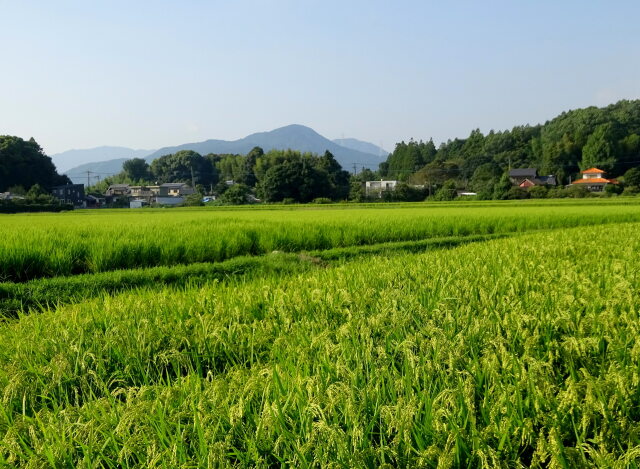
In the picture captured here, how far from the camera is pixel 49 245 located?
30.0 ft

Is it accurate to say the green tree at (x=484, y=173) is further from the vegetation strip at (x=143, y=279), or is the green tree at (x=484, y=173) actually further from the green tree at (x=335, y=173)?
the vegetation strip at (x=143, y=279)

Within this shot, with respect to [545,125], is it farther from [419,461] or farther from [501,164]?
[419,461]

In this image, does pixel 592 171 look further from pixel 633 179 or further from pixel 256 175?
pixel 256 175

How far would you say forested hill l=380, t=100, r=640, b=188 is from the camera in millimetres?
77500

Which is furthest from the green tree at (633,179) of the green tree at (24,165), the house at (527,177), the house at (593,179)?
the green tree at (24,165)

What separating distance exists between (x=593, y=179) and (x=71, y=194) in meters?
77.4

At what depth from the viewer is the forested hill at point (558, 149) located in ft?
254

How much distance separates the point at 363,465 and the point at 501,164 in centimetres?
9677

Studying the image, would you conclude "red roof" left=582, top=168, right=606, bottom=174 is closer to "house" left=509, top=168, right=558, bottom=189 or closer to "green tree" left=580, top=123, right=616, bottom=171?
"green tree" left=580, top=123, right=616, bottom=171

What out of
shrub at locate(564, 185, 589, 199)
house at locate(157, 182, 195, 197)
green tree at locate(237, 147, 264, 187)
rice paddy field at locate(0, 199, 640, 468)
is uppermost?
green tree at locate(237, 147, 264, 187)

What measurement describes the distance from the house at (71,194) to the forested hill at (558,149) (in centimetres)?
5448

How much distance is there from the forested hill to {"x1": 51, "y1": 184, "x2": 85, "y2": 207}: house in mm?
54481

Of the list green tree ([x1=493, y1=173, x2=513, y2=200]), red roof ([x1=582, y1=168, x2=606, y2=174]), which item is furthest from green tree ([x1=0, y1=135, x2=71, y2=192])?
red roof ([x1=582, y1=168, x2=606, y2=174])

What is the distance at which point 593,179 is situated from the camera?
235ft
